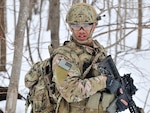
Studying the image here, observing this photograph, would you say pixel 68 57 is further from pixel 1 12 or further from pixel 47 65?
pixel 1 12

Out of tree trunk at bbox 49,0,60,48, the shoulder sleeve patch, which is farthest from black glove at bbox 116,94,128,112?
tree trunk at bbox 49,0,60,48

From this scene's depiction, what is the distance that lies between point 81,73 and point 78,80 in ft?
0.33

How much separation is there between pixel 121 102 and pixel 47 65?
1.90 ft

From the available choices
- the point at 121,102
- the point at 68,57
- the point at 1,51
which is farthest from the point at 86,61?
the point at 1,51

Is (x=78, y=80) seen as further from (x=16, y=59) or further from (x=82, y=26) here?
(x=16, y=59)

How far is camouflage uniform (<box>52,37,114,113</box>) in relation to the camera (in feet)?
7.84

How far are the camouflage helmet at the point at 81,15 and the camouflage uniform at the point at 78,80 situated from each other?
0.52ft

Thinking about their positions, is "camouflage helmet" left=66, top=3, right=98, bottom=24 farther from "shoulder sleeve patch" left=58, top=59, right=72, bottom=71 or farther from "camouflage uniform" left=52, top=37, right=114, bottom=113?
"shoulder sleeve patch" left=58, top=59, right=72, bottom=71

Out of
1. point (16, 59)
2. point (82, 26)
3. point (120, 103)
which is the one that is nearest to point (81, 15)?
point (82, 26)

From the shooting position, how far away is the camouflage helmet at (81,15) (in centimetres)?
256

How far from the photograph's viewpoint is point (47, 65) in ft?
8.66

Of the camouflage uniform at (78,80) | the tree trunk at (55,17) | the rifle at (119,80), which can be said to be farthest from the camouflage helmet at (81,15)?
the tree trunk at (55,17)

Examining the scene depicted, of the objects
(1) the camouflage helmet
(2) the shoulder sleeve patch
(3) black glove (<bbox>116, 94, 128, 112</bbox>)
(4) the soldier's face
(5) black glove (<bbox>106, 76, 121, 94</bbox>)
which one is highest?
(1) the camouflage helmet

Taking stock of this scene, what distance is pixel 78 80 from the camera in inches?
94.9
